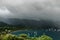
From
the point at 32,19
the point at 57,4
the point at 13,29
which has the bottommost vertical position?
the point at 13,29

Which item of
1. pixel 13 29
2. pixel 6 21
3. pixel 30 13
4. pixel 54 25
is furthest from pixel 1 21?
pixel 54 25

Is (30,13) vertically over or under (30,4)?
under

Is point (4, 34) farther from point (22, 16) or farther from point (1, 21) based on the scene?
point (22, 16)

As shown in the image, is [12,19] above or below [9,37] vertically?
above

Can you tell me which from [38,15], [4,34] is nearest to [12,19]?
[4,34]

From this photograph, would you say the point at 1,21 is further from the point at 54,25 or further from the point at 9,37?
the point at 54,25

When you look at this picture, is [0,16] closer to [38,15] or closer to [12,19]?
[12,19]

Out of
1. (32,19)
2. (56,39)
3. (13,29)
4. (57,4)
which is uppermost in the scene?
(57,4)
